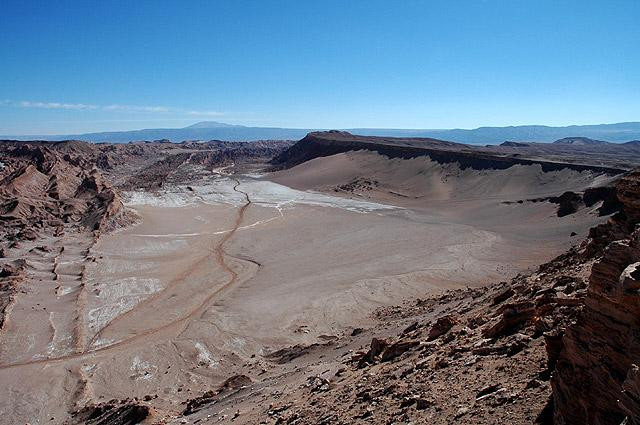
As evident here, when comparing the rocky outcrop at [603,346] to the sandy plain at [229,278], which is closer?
the rocky outcrop at [603,346]

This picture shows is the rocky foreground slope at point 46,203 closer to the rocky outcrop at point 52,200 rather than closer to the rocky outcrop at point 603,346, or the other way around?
the rocky outcrop at point 52,200

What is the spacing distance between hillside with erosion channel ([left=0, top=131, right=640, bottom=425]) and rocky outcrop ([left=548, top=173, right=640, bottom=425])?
0.08 feet

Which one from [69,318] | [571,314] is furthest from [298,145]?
[571,314]

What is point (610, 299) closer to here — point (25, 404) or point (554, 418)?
point (554, 418)

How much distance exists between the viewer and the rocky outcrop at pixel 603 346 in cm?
551

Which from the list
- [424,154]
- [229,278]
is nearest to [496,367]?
[229,278]

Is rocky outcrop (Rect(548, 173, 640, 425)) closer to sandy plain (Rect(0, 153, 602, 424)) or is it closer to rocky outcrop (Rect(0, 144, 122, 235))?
→ sandy plain (Rect(0, 153, 602, 424))

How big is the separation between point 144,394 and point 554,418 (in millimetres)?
12531

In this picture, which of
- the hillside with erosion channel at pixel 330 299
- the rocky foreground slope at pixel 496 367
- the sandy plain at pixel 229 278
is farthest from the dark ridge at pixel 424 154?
the rocky foreground slope at pixel 496 367

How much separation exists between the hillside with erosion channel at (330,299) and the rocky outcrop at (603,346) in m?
0.02

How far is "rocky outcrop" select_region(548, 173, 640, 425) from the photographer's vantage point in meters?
5.51

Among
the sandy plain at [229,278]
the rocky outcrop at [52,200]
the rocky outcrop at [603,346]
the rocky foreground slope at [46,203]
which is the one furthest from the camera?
the rocky outcrop at [52,200]

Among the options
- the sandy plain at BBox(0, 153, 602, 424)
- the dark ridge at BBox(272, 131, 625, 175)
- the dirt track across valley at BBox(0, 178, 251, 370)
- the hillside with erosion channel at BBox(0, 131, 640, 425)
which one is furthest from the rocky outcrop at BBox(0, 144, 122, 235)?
the dark ridge at BBox(272, 131, 625, 175)

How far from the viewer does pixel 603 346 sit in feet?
19.3
